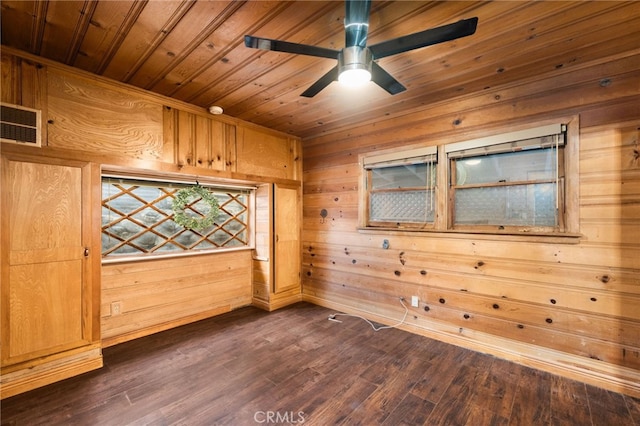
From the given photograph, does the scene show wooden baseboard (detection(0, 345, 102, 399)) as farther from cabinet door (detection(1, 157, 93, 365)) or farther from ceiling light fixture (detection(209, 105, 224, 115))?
ceiling light fixture (detection(209, 105, 224, 115))

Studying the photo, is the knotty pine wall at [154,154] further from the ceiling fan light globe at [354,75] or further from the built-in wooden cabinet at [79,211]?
the ceiling fan light globe at [354,75]

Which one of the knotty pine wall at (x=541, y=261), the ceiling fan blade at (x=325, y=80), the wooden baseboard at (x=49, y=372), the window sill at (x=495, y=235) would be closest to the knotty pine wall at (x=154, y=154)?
the wooden baseboard at (x=49, y=372)

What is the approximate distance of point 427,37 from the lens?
1398 mm

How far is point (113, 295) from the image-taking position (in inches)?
108

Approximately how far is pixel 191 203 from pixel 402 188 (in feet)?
8.15

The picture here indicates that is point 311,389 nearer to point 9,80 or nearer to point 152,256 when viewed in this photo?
point 152,256

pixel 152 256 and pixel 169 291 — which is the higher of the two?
pixel 152 256

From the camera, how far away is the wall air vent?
193 cm

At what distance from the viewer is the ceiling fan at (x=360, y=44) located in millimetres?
1348

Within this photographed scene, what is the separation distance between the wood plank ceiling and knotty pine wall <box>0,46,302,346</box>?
0.18m

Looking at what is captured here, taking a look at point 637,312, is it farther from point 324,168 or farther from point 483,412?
point 324,168

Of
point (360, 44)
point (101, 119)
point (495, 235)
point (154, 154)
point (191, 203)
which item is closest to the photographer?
point (360, 44)

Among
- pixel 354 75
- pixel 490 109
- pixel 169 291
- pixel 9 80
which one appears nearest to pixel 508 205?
pixel 490 109
